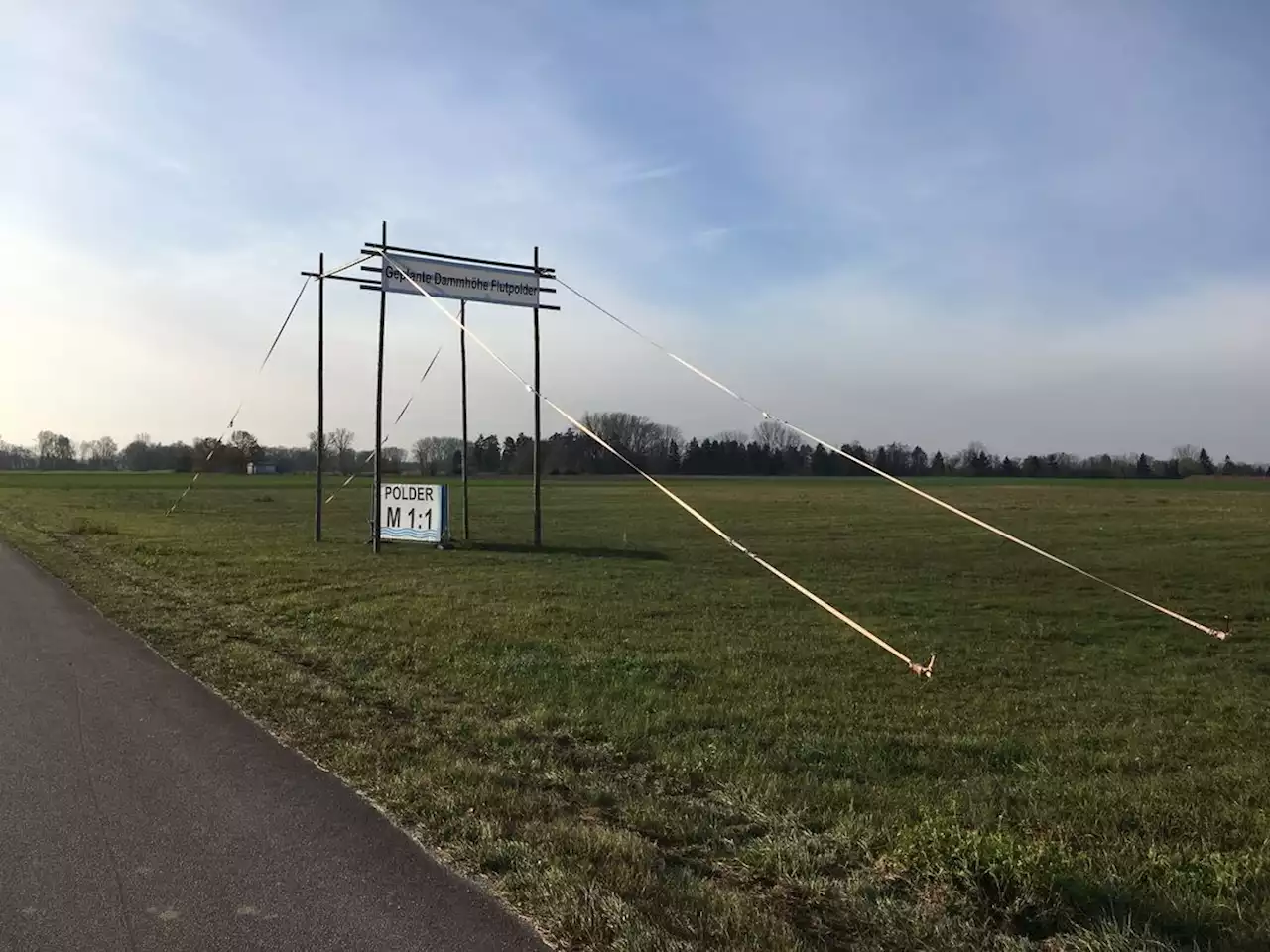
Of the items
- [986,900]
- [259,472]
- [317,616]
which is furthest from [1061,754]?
[259,472]

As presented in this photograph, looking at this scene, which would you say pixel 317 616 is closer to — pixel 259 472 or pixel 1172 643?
pixel 1172 643

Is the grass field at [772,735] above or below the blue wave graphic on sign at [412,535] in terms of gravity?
below

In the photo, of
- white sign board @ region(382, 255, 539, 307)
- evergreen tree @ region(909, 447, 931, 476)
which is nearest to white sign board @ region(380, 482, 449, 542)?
white sign board @ region(382, 255, 539, 307)

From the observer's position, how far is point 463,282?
1991 centimetres

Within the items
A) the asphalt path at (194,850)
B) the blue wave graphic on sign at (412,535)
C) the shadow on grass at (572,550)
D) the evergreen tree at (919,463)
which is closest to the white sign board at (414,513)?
the blue wave graphic on sign at (412,535)

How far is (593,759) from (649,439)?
206ft

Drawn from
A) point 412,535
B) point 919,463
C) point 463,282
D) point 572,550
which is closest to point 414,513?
point 412,535

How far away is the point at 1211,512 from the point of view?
41.7 meters

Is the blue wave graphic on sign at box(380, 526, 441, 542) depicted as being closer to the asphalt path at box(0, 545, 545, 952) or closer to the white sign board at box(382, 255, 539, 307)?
the white sign board at box(382, 255, 539, 307)

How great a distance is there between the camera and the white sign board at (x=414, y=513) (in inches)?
795

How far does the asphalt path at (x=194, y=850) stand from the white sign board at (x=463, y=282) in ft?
43.2

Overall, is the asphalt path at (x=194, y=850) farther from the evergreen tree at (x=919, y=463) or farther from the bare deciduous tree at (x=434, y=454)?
the evergreen tree at (x=919, y=463)

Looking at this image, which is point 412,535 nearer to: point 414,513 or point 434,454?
point 414,513

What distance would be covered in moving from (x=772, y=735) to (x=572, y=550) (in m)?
14.3
